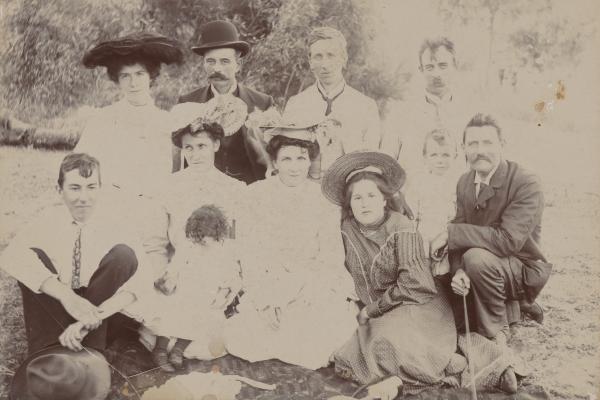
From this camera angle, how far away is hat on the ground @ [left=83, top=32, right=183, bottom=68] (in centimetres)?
524

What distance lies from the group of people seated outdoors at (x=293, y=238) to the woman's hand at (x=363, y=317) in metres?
0.02

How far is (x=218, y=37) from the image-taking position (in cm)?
525

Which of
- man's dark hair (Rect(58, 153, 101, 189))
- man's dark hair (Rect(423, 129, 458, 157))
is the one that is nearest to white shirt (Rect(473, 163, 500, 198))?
man's dark hair (Rect(423, 129, 458, 157))

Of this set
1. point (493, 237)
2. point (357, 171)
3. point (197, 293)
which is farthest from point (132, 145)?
point (493, 237)

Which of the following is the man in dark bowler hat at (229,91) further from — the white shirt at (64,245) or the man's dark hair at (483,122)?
the man's dark hair at (483,122)

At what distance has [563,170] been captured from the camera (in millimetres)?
5246

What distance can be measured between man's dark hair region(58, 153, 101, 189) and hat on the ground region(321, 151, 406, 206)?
5.62 ft

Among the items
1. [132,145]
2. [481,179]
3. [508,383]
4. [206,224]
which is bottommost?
[508,383]

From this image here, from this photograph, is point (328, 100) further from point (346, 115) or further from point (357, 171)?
point (357, 171)

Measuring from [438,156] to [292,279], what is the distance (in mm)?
1409

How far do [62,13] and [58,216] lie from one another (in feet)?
5.05

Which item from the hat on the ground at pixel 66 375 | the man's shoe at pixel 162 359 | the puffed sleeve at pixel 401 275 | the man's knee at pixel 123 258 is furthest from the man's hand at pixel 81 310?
the puffed sleeve at pixel 401 275

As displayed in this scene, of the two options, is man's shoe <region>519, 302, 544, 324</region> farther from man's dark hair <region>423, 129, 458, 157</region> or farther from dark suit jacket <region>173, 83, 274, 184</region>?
dark suit jacket <region>173, 83, 274, 184</region>

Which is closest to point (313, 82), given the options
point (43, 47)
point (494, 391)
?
point (43, 47)
